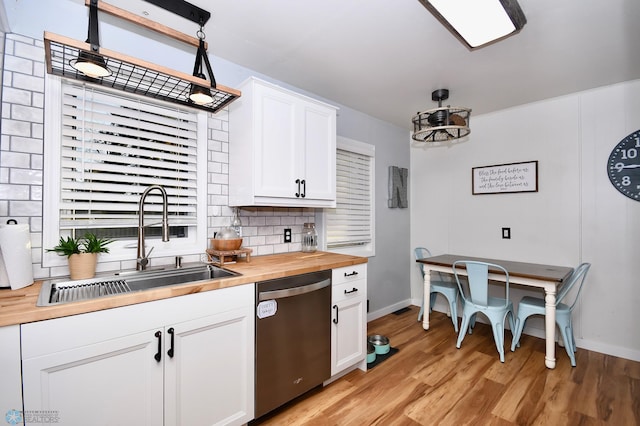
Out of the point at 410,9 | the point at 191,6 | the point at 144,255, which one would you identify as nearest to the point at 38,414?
the point at 144,255

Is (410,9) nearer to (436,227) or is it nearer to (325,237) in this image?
(325,237)

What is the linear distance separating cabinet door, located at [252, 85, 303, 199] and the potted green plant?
0.96 m

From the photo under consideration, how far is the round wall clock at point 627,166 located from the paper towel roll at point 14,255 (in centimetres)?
430

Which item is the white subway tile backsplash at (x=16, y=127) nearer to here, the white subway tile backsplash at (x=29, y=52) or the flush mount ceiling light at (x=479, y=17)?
the white subway tile backsplash at (x=29, y=52)

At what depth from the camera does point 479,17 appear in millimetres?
1548

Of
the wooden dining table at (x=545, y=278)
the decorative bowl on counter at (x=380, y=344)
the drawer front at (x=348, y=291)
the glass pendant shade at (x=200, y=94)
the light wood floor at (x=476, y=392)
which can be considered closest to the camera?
the glass pendant shade at (x=200, y=94)

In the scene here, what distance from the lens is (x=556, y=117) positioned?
2953 mm

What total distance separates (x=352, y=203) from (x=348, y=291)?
51.9 inches

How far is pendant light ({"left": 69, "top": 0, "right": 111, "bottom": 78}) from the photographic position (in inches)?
49.3

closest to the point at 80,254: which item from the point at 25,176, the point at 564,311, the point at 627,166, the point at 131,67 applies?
the point at 25,176

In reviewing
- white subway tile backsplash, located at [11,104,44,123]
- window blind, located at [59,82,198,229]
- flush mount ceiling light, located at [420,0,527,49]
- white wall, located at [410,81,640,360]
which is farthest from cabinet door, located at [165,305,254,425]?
white wall, located at [410,81,640,360]

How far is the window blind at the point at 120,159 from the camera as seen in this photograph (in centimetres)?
166

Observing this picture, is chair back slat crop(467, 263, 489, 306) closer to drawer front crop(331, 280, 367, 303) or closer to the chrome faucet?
drawer front crop(331, 280, 367, 303)

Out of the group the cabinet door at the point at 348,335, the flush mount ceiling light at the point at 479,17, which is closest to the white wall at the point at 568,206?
the flush mount ceiling light at the point at 479,17
